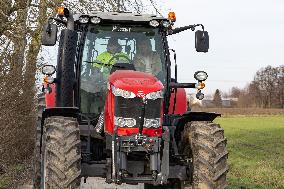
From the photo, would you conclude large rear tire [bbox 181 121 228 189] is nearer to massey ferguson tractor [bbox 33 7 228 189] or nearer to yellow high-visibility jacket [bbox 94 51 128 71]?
massey ferguson tractor [bbox 33 7 228 189]

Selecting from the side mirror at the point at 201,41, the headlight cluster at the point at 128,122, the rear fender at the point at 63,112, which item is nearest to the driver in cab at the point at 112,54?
the side mirror at the point at 201,41

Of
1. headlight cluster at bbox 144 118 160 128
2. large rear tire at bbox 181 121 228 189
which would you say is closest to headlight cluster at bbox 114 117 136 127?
headlight cluster at bbox 144 118 160 128

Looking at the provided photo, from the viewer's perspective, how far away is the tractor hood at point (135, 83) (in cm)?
592

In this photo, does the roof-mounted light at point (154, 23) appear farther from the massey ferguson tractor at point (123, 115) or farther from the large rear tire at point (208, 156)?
the large rear tire at point (208, 156)

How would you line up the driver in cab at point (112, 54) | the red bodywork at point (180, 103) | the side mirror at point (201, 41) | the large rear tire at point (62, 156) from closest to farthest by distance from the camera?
the large rear tire at point (62, 156) → the side mirror at point (201, 41) → the driver in cab at point (112, 54) → the red bodywork at point (180, 103)

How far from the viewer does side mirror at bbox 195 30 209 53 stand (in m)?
6.89

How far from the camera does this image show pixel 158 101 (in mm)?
6039

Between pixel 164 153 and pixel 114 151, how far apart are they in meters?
0.56

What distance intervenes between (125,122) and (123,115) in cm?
8

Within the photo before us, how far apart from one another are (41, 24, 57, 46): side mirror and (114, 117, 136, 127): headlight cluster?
145 cm

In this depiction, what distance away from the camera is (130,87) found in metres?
5.92

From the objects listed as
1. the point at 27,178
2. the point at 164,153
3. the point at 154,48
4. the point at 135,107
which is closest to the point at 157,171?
the point at 164,153

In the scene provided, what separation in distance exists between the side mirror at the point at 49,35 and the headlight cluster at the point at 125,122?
4.74 ft

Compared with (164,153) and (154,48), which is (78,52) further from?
(164,153)
